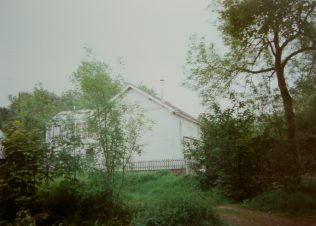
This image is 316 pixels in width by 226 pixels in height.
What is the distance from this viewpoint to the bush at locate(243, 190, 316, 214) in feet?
35.9

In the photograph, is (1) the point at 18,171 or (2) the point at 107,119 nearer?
(1) the point at 18,171

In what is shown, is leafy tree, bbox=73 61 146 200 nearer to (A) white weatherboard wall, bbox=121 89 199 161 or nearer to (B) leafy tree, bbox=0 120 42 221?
(B) leafy tree, bbox=0 120 42 221

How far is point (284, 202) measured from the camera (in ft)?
36.3

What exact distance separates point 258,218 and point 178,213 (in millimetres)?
3120

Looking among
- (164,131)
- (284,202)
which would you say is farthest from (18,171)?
(164,131)

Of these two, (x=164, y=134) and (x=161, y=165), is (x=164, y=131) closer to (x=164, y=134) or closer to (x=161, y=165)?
(x=164, y=134)

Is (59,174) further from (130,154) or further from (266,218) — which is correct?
(266,218)

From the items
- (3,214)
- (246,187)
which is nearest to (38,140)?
(3,214)

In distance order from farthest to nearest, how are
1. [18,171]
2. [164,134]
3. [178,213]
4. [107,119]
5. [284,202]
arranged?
[164,134] → [284,202] → [107,119] → [18,171] → [178,213]

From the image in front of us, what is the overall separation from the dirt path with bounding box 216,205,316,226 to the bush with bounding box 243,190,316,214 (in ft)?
1.81

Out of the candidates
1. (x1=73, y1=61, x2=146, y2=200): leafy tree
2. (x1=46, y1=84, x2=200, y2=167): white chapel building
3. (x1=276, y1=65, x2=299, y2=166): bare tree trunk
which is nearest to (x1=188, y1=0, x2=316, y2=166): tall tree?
(x1=276, y1=65, x2=299, y2=166): bare tree trunk

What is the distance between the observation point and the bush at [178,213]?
7.50 metres

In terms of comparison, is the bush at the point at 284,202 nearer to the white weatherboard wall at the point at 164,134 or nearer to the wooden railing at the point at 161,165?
the wooden railing at the point at 161,165

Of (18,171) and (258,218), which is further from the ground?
(18,171)
